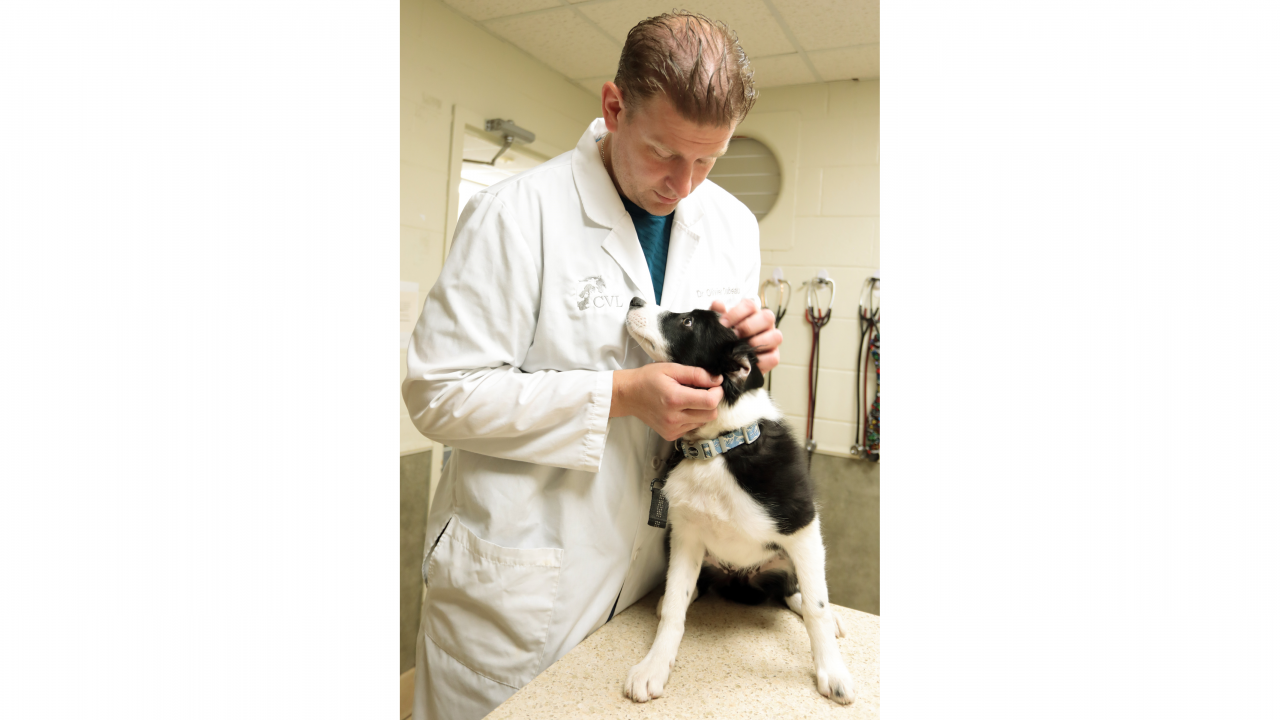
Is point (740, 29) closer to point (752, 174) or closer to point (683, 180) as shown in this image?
point (752, 174)

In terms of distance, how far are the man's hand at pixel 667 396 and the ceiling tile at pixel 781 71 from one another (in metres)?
2.87

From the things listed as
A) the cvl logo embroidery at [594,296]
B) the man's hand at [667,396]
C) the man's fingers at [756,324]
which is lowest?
the man's hand at [667,396]

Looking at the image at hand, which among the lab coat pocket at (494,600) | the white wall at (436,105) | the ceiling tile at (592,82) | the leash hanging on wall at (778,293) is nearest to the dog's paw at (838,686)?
the lab coat pocket at (494,600)

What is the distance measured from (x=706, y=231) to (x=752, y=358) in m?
0.31

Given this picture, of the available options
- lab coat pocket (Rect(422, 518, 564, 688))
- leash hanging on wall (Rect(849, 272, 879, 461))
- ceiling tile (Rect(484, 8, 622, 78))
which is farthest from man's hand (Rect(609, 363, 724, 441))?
leash hanging on wall (Rect(849, 272, 879, 461))

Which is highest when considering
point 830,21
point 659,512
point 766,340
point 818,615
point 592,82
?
point 592,82

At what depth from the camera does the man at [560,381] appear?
109cm

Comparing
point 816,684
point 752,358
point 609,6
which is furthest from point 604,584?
point 609,6

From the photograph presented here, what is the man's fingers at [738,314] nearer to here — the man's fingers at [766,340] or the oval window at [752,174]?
the man's fingers at [766,340]

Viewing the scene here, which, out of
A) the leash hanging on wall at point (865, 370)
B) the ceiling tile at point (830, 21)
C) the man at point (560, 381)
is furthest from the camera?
the leash hanging on wall at point (865, 370)

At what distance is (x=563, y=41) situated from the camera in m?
3.31

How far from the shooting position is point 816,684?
1058 mm

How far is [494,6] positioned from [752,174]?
6.07 ft

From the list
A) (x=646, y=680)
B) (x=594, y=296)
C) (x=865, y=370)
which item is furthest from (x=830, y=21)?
(x=646, y=680)
